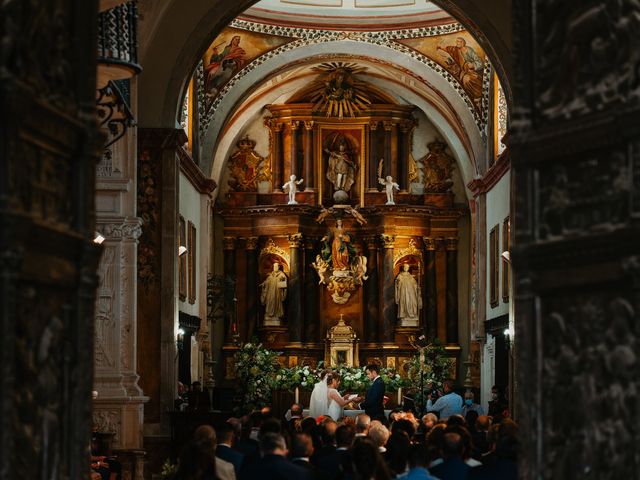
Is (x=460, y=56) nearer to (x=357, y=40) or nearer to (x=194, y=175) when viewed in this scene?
(x=357, y=40)

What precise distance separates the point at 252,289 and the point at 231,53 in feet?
23.0

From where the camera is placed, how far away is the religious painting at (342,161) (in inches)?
1367

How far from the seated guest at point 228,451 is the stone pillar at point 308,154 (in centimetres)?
2366

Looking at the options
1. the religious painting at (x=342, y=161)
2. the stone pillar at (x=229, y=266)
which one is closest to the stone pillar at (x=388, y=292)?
the religious painting at (x=342, y=161)

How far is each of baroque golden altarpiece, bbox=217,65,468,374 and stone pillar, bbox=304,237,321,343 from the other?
26 millimetres

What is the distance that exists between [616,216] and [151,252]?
49.0 ft

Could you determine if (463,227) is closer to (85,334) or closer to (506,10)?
(506,10)

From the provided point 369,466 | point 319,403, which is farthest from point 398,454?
point 319,403

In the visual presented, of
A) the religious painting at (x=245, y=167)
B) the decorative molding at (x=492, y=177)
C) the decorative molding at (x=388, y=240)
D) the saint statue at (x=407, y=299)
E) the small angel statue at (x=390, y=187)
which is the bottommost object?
the saint statue at (x=407, y=299)

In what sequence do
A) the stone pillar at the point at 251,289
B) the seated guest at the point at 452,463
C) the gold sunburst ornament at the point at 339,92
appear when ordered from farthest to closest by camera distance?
the stone pillar at the point at 251,289
the gold sunburst ornament at the point at 339,92
the seated guest at the point at 452,463

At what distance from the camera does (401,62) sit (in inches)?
1211

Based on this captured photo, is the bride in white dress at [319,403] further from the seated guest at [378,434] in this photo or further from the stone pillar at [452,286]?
the stone pillar at [452,286]

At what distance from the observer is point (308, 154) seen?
113ft

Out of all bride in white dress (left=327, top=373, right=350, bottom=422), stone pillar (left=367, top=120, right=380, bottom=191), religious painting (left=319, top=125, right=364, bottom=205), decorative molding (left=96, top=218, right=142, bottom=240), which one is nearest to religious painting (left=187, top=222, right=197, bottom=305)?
religious painting (left=319, top=125, right=364, bottom=205)
